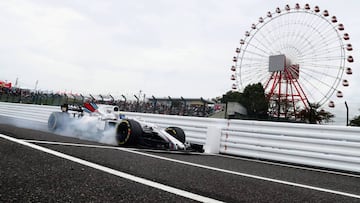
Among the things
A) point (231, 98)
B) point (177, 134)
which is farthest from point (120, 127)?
point (231, 98)

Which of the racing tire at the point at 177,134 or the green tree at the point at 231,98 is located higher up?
the green tree at the point at 231,98

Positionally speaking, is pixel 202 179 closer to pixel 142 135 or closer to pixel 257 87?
pixel 142 135

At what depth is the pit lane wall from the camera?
4.88 metres

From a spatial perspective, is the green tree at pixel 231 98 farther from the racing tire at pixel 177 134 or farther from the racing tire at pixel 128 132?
the racing tire at pixel 128 132

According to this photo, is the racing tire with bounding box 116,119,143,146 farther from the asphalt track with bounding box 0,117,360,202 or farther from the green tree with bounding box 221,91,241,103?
the green tree with bounding box 221,91,241,103

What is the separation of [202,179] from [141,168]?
2.21ft

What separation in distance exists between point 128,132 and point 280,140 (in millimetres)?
3157

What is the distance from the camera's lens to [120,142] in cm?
578

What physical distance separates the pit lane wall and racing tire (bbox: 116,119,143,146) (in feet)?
5.95

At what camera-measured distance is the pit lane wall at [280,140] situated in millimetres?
4879

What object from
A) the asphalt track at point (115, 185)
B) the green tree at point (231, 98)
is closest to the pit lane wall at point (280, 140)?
the asphalt track at point (115, 185)

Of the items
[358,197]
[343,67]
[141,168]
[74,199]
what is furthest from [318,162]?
[343,67]

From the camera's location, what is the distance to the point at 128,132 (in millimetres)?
5621

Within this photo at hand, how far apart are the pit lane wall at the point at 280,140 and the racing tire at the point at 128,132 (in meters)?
1.81
